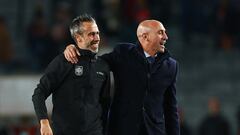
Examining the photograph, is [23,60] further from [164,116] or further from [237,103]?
[164,116]

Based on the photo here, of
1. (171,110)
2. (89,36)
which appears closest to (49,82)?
(89,36)

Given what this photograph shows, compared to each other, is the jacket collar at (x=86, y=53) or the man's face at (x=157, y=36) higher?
the man's face at (x=157, y=36)

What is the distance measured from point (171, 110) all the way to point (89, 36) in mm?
1035

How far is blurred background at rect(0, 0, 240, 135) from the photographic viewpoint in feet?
55.9

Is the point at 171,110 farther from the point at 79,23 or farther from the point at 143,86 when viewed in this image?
the point at 79,23

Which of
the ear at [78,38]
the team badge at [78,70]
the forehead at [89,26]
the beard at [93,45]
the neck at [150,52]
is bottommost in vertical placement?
the team badge at [78,70]

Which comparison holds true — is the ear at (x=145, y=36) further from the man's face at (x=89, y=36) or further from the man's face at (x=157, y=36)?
the man's face at (x=89, y=36)

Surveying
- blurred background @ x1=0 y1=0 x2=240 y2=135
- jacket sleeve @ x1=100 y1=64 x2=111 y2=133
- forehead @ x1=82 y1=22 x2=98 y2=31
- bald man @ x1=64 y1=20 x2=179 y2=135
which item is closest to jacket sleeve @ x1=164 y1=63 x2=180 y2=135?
bald man @ x1=64 y1=20 x2=179 y2=135

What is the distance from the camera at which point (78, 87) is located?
25.8ft

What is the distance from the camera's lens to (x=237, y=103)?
17750 millimetres

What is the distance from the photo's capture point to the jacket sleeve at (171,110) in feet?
26.9

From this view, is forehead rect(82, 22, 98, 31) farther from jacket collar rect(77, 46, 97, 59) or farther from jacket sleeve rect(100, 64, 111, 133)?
jacket sleeve rect(100, 64, 111, 133)

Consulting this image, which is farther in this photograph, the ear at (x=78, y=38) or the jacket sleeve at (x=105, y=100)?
the jacket sleeve at (x=105, y=100)

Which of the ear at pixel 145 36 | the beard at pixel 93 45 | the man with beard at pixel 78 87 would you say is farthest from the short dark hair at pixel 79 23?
the ear at pixel 145 36
